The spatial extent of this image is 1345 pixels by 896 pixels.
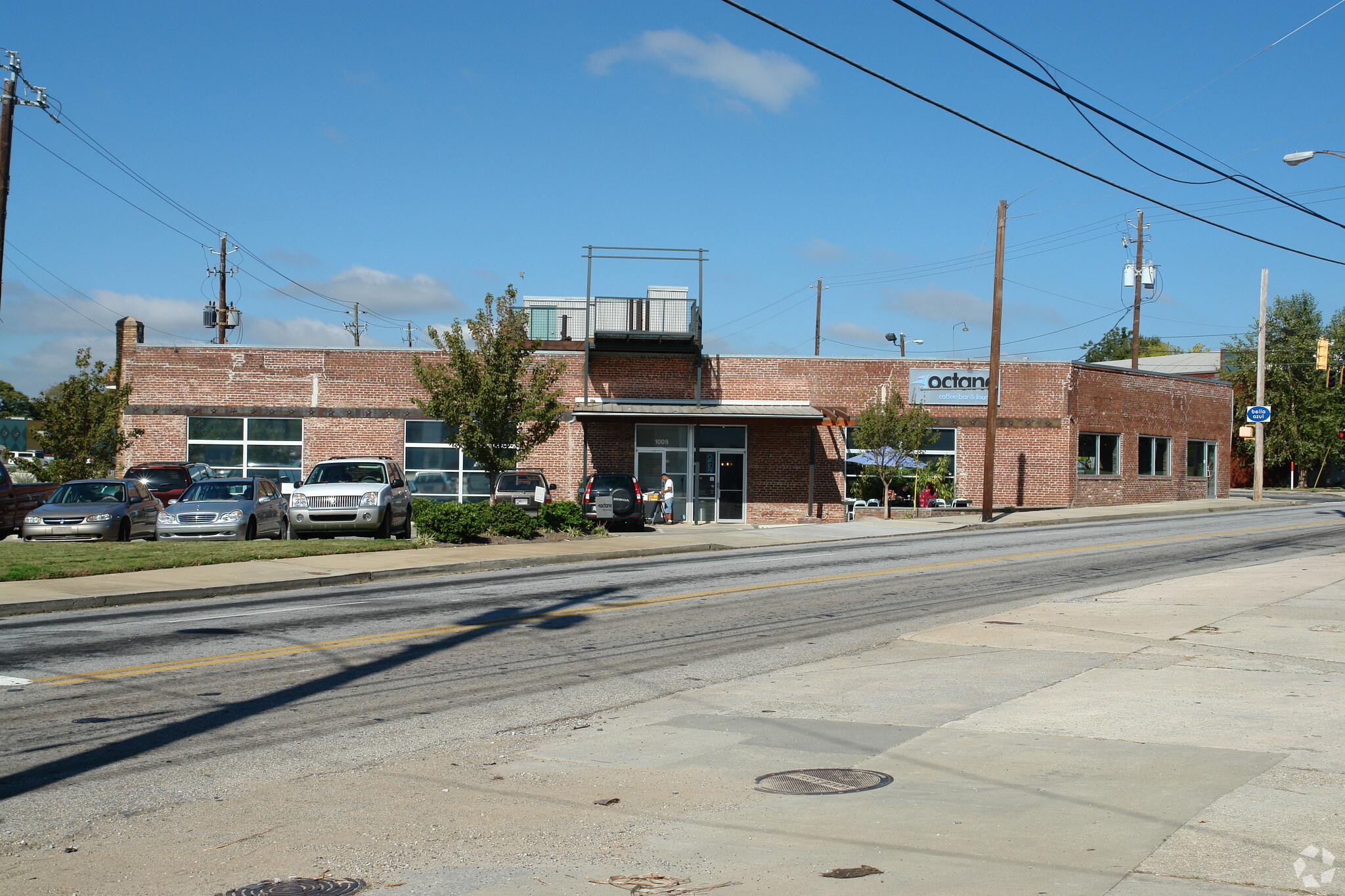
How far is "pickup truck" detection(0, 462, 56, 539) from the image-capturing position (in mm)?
23344

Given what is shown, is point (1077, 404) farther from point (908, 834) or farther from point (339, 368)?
point (908, 834)

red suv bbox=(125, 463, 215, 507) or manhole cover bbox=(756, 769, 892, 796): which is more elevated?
red suv bbox=(125, 463, 215, 507)

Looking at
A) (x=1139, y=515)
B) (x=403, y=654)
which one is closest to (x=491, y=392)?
(x=403, y=654)

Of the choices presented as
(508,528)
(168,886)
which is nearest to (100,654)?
(168,886)

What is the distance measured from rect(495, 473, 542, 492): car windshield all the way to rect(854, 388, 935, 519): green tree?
9.53m

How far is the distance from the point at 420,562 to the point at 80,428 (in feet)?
46.3

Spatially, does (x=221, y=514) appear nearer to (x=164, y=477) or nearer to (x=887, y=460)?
(x=164, y=477)

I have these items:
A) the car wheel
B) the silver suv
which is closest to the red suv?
the silver suv

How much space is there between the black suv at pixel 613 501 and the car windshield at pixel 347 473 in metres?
6.01

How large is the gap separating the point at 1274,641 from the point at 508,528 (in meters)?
15.8

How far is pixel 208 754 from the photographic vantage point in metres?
6.77

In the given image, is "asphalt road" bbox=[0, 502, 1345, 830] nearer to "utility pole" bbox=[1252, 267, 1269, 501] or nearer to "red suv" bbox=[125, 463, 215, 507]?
"red suv" bbox=[125, 463, 215, 507]

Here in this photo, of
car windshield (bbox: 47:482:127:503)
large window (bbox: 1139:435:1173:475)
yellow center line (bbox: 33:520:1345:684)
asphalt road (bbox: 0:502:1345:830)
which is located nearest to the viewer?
asphalt road (bbox: 0:502:1345:830)

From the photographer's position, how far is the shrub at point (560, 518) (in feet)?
81.0
